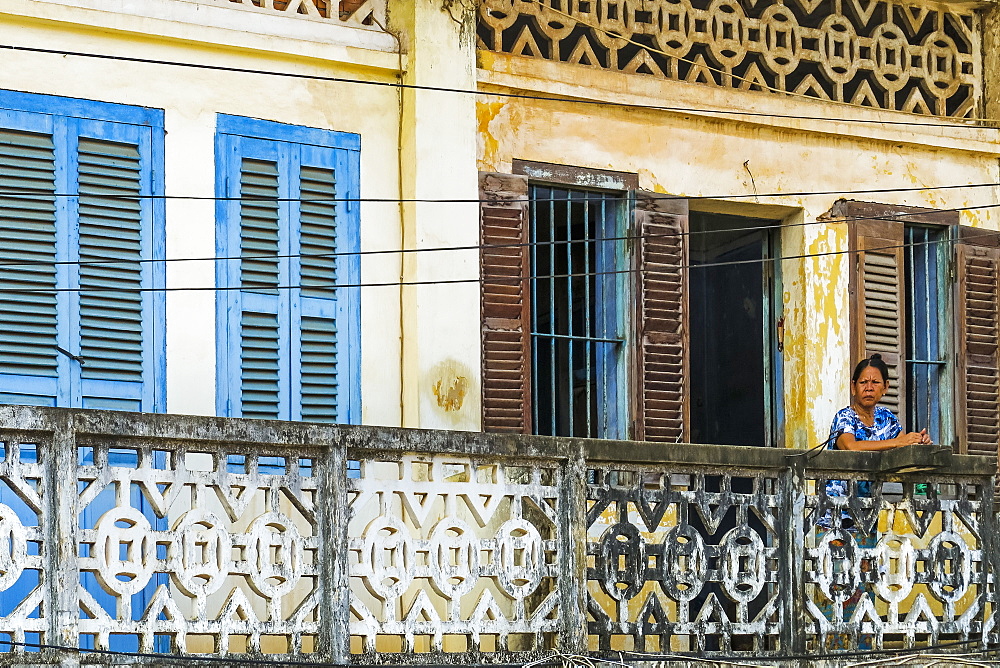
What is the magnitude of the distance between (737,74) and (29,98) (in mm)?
4466

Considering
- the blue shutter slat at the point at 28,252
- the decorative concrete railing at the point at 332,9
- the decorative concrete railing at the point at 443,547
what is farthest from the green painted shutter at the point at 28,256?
the decorative concrete railing at the point at 332,9

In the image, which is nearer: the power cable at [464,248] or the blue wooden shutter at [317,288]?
the power cable at [464,248]

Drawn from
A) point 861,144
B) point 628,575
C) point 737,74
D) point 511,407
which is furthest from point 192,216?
point 861,144

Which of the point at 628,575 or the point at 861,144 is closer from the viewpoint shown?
the point at 628,575

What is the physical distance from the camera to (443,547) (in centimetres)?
739

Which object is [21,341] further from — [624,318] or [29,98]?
[624,318]

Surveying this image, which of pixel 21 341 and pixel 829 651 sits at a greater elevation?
pixel 21 341

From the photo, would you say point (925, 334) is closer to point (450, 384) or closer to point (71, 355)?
point (450, 384)

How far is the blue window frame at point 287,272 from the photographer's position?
877 centimetres

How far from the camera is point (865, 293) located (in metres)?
10.5

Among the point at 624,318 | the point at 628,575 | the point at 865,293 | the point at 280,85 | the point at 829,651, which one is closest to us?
the point at 628,575

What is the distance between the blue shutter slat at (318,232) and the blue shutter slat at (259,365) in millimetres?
299

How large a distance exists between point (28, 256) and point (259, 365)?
131 centimetres

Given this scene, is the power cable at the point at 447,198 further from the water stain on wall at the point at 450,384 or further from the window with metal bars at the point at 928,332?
the water stain on wall at the point at 450,384
